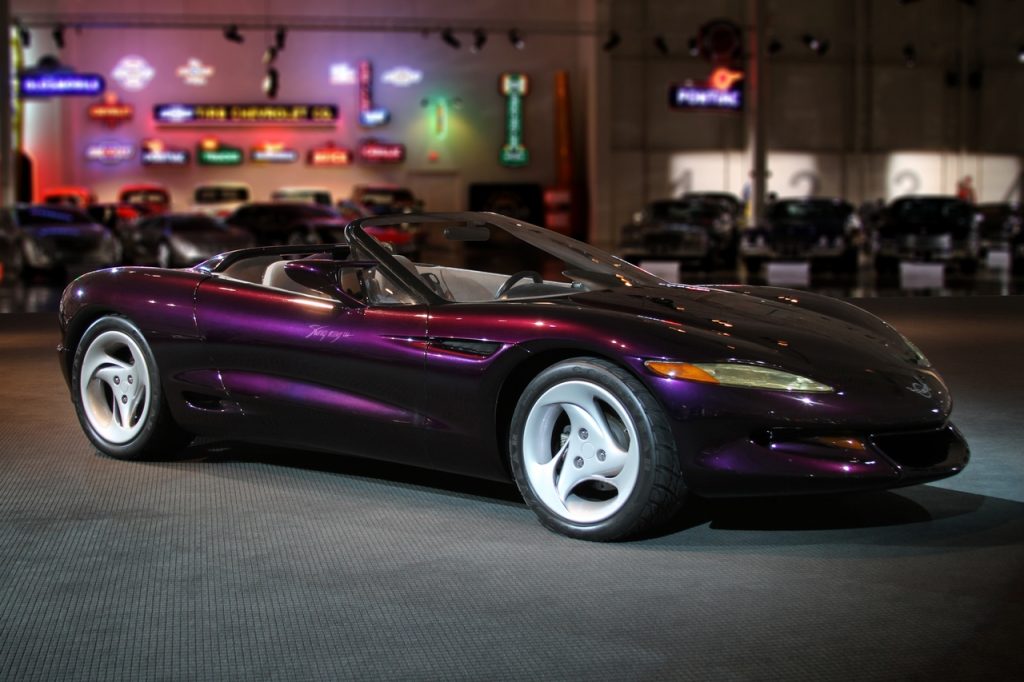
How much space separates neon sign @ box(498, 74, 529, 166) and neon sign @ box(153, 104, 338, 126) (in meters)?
5.51

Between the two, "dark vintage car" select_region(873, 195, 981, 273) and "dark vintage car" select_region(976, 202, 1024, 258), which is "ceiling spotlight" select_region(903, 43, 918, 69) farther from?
"dark vintage car" select_region(873, 195, 981, 273)

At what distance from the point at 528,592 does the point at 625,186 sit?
35.8m

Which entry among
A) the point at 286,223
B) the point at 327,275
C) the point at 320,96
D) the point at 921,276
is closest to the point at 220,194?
the point at 320,96

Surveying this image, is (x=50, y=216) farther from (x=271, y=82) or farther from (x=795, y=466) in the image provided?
(x=795, y=466)

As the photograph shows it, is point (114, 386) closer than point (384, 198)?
Yes

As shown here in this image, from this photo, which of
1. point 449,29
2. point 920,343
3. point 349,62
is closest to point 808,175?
point 449,29

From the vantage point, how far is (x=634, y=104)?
39.0 meters

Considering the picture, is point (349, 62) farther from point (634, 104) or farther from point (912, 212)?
point (912, 212)

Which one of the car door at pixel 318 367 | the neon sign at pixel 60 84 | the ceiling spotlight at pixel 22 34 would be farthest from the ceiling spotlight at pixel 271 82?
the car door at pixel 318 367

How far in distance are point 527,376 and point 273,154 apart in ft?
Result: 121

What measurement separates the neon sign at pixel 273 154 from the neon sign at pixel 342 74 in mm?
2604

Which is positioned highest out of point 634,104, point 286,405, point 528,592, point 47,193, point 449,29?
point 449,29

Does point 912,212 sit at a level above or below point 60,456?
above

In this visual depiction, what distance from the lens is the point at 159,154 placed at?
40438 millimetres
